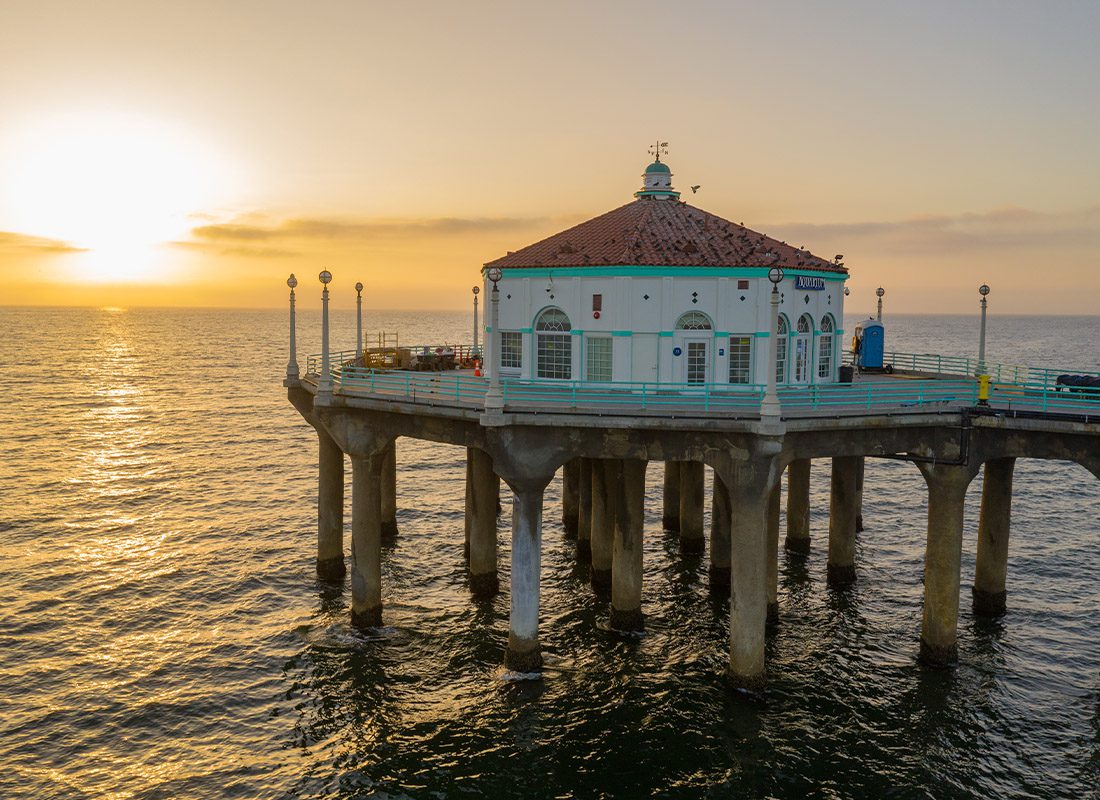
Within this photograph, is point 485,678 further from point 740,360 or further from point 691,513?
point 691,513

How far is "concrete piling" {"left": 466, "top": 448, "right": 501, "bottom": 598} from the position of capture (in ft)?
109

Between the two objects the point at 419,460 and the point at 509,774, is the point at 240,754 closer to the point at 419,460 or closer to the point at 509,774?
the point at 509,774

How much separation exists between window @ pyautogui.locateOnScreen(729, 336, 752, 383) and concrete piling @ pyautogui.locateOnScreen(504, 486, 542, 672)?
7992 millimetres

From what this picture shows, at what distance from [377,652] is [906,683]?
16.7 metres

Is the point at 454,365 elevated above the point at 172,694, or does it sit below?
above

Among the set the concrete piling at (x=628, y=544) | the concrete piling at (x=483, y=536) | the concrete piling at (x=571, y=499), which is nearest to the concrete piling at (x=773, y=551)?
the concrete piling at (x=628, y=544)

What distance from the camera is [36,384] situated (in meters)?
112

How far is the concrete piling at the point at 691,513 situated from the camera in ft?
125

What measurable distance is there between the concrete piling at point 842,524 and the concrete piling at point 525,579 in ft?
44.1

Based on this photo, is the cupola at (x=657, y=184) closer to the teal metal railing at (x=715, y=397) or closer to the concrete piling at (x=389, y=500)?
the teal metal railing at (x=715, y=397)

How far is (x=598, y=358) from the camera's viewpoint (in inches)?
1179

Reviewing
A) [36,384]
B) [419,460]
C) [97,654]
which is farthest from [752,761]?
[36,384]

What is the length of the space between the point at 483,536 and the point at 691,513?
32.6 feet

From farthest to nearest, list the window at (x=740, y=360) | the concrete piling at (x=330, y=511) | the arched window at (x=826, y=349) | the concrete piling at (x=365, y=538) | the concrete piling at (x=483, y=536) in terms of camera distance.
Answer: the concrete piling at (x=330, y=511)
the concrete piling at (x=483, y=536)
the arched window at (x=826, y=349)
the concrete piling at (x=365, y=538)
the window at (x=740, y=360)
